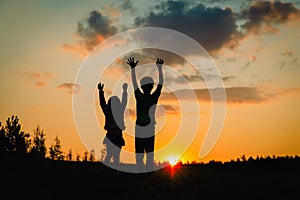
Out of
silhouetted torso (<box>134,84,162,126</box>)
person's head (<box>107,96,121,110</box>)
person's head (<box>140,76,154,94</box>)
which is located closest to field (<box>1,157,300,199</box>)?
silhouetted torso (<box>134,84,162,126</box>)

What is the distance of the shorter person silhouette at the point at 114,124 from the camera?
55.4ft

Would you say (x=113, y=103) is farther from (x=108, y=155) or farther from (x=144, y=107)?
(x=144, y=107)

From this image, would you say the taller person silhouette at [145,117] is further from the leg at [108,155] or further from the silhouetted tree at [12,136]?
the silhouetted tree at [12,136]

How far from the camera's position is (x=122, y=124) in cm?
1722

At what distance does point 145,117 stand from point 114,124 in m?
2.54

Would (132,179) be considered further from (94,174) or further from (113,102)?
(113,102)

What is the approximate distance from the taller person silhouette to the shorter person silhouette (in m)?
1.90

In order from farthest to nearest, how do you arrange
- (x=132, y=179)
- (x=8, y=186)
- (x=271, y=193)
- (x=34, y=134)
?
→ 1. (x=34, y=134)
2. (x=132, y=179)
3. (x=8, y=186)
4. (x=271, y=193)

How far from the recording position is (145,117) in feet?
48.7

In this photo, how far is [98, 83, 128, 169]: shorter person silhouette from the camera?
55.4ft

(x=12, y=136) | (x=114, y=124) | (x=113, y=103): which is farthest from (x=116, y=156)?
(x=12, y=136)

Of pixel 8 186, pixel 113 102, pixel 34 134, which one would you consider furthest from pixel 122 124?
pixel 34 134

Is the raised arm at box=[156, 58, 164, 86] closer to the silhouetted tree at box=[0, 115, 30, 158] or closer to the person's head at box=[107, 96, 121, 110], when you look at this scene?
the person's head at box=[107, 96, 121, 110]

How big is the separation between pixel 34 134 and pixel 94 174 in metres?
79.6
